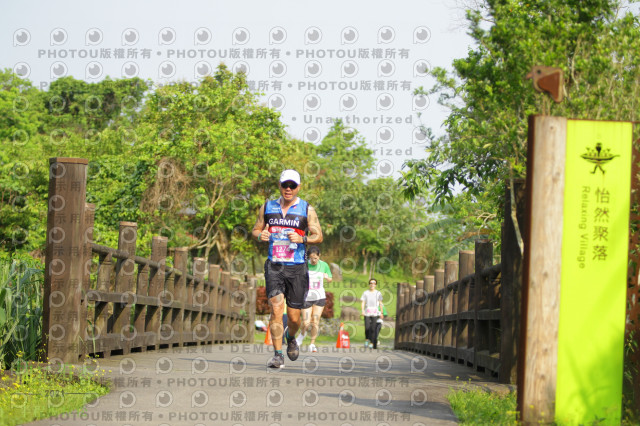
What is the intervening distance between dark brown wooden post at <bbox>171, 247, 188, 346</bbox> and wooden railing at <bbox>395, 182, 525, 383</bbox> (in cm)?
401

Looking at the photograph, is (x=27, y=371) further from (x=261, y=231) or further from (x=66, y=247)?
(x=261, y=231)

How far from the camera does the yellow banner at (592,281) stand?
15.4ft

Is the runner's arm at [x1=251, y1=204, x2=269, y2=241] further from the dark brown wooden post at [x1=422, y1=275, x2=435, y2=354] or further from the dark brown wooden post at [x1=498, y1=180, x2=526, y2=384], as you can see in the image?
the dark brown wooden post at [x1=422, y1=275, x2=435, y2=354]

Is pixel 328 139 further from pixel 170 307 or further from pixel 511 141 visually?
pixel 511 141

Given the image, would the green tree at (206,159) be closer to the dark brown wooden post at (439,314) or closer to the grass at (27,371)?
the dark brown wooden post at (439,314)

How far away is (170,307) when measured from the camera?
42.0 feet

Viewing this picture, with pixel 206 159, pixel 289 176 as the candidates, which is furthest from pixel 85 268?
pixel 206 159

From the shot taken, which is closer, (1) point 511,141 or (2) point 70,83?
(1) point 511,141

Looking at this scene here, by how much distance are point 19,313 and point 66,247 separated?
0.70 meters

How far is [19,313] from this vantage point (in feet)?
25.1

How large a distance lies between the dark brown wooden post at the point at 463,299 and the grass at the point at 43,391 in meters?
5.70

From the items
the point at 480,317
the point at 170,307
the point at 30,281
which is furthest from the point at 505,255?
the point at 170,307

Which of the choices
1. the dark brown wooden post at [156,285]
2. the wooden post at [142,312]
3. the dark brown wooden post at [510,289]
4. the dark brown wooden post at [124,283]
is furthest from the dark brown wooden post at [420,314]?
the dark brown wooden post at [510,289]

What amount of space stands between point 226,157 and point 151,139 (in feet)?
10.6
